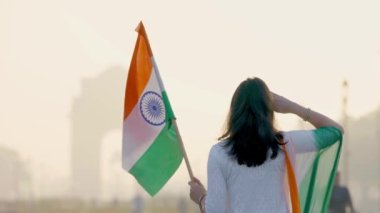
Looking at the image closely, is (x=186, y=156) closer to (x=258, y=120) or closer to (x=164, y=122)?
(x=164, y=122)

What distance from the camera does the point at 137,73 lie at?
6.92m

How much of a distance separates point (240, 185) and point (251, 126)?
11.1 inches

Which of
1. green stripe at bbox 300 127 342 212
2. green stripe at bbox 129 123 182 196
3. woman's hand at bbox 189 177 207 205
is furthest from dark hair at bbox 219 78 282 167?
green stripe at bbox 129 123 182 196

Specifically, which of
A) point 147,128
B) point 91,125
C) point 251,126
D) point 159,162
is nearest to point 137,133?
point 147,128

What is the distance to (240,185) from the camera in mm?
5637

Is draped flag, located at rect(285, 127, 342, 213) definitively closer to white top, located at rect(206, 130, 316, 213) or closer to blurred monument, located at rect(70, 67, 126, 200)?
white top, located at rect(206, 130, 316, 213)

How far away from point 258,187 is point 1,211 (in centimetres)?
4592

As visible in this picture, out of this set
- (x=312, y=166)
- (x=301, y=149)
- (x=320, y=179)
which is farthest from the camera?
(x=320, y=179)

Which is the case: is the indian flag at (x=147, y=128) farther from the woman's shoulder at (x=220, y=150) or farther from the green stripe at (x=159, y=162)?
the woman's shoulder at (x=220, y=150)

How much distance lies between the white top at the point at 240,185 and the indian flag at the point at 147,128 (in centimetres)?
119

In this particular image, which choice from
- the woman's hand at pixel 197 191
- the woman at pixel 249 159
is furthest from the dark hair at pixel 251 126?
the woman's hand at pixel 197 191

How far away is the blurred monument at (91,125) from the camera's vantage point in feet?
459

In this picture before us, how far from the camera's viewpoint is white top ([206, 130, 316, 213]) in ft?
18.4

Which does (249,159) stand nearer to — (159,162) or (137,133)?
(159,162)
